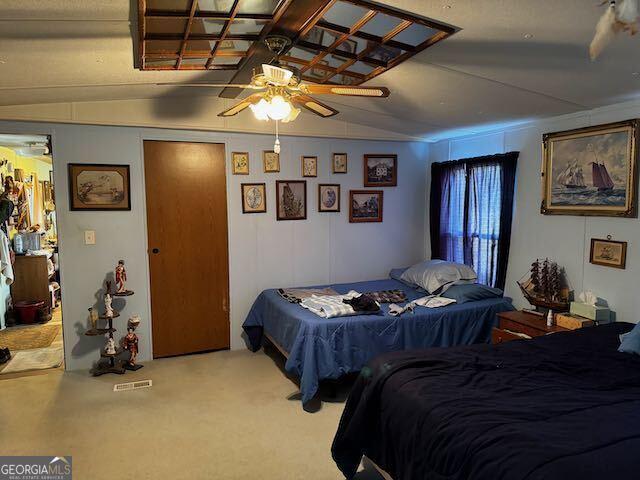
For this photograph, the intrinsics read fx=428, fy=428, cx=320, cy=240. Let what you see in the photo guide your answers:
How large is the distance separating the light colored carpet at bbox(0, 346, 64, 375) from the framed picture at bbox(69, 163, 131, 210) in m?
1.51

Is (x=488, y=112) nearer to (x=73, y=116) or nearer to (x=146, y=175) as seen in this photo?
(x=146, y=175)

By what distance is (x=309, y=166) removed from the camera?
4.59 meters

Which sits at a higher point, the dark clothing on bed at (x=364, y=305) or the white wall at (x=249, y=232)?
the white wall at (x=249, y=232)

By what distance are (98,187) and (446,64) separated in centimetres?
311

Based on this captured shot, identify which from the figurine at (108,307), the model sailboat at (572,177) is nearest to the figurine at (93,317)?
the figurine at (108,307)

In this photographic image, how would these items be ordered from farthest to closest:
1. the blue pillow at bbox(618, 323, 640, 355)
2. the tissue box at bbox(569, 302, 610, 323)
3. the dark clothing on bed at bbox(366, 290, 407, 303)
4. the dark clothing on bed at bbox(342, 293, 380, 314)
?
the dark clothing on bed at bbox(366, 290, 407, 303) → the dark clothing on bed at bbox(342, 293, 380, 314) → the tissue box at bbox(569, 302, 610, 323) → the blue pillow at bbox(618, 323, 640, 355)

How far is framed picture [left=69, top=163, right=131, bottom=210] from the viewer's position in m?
3.81

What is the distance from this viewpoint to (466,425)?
65.4 inches

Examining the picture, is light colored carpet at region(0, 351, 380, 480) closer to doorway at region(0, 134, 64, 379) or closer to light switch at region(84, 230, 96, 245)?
doorway at region(0, 134, 64, 379)

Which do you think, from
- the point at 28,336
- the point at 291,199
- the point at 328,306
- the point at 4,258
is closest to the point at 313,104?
the point at 328,306

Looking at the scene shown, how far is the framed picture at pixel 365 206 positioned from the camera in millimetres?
4805

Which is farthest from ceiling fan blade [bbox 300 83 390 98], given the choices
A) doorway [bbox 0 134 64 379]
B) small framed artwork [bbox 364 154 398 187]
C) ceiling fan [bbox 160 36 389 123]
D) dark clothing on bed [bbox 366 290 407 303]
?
doorway [bbox 0 134 64 379]

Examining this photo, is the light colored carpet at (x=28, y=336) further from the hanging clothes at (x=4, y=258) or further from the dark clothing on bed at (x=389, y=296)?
the dark clothing on bed at (x=389, y=296)

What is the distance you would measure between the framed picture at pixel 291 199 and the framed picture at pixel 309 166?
0.10 meters
